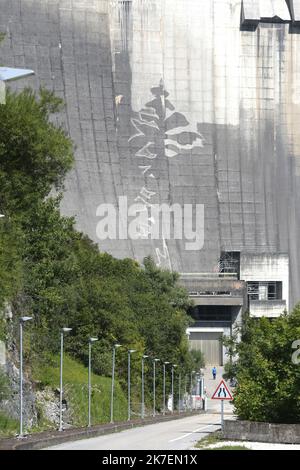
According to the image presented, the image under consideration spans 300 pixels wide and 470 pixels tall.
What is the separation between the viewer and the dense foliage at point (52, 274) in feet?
141

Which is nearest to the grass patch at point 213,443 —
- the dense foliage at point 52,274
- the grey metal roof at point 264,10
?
the dense foliage at point 52,274

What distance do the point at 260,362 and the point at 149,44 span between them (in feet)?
216

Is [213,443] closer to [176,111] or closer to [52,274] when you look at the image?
[52,274]

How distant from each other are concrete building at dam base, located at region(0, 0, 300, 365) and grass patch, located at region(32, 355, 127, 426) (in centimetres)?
Answer: 3603

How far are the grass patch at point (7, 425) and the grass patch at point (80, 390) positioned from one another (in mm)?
9029

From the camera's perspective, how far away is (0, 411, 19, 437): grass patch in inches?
1368

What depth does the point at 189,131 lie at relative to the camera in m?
98.8

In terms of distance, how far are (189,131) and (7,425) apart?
212 feet

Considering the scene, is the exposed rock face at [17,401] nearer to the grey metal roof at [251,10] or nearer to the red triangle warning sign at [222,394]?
the red triangle warning sign at [222,394]

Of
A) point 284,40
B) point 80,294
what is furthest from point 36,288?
point 284,40

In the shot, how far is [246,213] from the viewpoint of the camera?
322 feet

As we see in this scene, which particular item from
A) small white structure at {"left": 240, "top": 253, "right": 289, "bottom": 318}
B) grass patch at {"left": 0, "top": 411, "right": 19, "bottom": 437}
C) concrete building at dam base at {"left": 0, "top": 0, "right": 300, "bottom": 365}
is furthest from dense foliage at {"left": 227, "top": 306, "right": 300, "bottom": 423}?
small white structure at {"left": 240, "top": 253, "right": 289, "bottom": 318}
